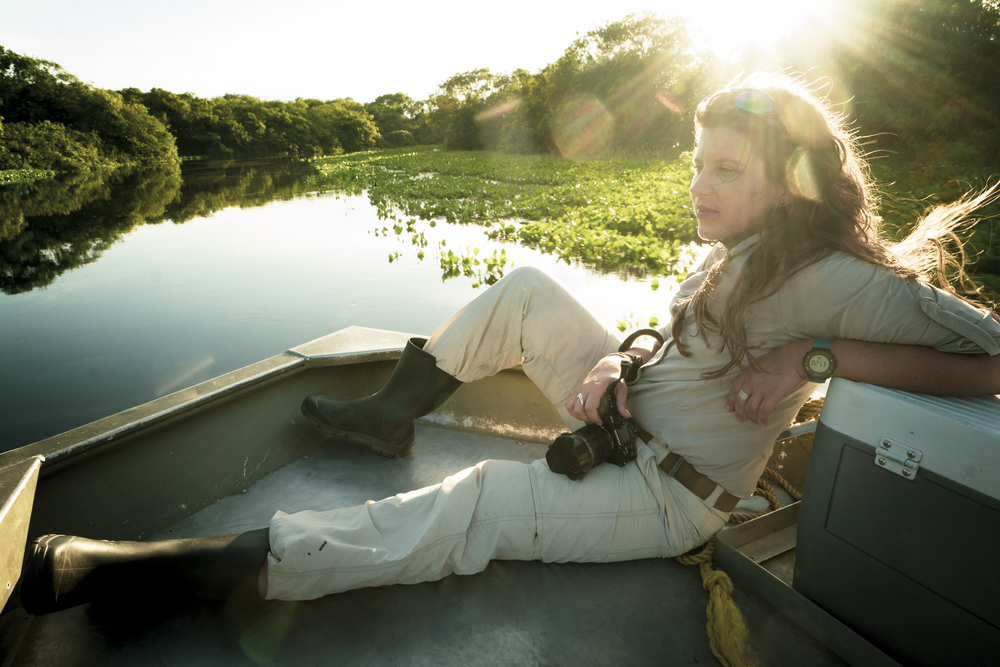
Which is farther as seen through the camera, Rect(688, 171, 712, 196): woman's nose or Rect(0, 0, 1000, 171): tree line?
Rect(0, 0, 1000, 171): tree line

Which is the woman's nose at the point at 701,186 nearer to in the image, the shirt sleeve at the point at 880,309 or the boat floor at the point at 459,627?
the shirt sleeve at the point at 880,309

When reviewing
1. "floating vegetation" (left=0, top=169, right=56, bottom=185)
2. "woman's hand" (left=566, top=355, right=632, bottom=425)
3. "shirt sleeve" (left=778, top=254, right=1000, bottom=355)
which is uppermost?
"shirt sleeve" (left=778, top=254, right=1000, bottom=355)

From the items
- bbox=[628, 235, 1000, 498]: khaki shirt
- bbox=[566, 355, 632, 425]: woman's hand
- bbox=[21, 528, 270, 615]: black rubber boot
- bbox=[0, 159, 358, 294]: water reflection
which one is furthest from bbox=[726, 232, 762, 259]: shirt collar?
bbox=[0, 159, 358, 294]: water reflection

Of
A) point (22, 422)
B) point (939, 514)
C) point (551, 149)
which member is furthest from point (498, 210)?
point (551, 149)

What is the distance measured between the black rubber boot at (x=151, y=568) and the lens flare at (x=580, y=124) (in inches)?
1138

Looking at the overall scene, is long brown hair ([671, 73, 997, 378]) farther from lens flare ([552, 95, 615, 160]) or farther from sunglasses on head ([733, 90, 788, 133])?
lens flare ([552, 95, 615, 160])

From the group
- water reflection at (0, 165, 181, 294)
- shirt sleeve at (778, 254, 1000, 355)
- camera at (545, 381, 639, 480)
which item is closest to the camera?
shirt sleeve at (778, 254, 1000, 355)

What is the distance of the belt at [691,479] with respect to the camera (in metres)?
1.20

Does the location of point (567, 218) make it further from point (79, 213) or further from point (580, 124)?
point (580, 124)

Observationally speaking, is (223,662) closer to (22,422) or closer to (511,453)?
(511,453)

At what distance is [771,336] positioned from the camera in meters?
1.11

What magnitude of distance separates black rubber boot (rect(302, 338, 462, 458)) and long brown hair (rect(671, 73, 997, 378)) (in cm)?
83

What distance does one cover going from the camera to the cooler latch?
2.80ft

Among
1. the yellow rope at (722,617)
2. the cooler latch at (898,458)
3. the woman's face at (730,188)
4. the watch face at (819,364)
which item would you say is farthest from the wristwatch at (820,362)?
the yellow rope at (722,617)
